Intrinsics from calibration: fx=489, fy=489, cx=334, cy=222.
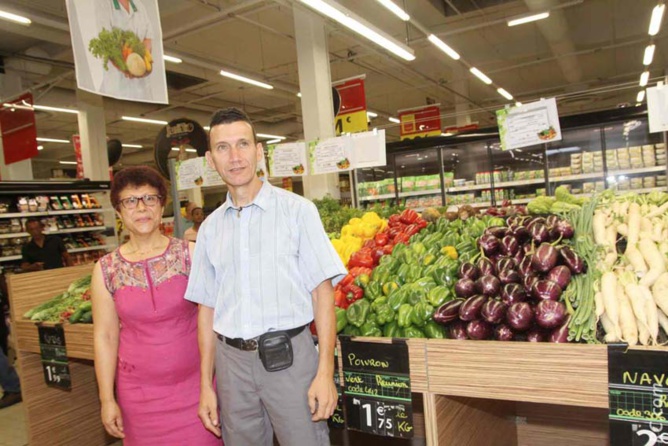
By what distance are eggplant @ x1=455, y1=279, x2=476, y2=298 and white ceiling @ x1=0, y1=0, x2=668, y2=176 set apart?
4.99 meters

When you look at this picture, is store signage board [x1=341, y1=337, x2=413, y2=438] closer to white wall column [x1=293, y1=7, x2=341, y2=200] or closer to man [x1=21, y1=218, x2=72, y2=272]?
man [x1=21, y1=218, x2=72, y2=272]

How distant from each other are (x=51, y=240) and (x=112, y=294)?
5227 mm

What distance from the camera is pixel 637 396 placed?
60.4 inches

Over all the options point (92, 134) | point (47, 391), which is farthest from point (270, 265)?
point (92, 134)

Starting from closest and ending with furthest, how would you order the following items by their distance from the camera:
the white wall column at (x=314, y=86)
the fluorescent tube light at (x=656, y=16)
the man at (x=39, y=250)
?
the man at (x=39, y=250) < the fluorescent tube light at (x=656, y=16) < the white wall column at (x=314, y=86)

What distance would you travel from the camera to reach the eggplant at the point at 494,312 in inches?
76.0

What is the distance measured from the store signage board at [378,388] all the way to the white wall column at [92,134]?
39.7ft

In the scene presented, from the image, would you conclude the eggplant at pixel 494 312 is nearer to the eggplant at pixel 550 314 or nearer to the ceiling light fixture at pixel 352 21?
the eggplant at pixel 550 314

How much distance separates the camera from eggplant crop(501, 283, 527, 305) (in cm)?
200

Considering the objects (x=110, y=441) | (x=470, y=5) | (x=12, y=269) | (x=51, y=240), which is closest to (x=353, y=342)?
(x=110, y=441)

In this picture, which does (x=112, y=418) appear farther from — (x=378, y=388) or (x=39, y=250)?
(x=39, y=250)

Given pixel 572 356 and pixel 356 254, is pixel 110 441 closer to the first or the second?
pixel 356 254

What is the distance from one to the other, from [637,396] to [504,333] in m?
0.50

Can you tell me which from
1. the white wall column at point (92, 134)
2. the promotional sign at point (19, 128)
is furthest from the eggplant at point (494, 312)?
the white wall column at point (92, 134)
